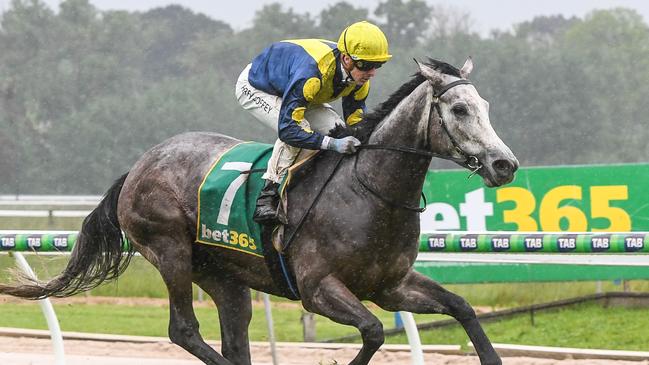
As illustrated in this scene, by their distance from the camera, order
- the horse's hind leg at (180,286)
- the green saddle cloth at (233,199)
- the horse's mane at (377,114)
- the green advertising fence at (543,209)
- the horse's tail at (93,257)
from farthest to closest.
Answer: the green advertising fence at (543,209) → the horse's tail at (93,257) → the horse's hind leg at (180,286) → the green saddle cloth at (233,199) → the horse's mane at (377,114)

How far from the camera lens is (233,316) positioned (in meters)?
5.28

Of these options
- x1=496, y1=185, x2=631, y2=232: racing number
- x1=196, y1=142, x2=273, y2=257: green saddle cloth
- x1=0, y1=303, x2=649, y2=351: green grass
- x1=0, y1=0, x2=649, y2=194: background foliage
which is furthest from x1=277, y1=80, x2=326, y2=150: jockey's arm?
x1=0, y1=0, x2=649, y2=194: background foliage

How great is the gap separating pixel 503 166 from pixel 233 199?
53.7 inches

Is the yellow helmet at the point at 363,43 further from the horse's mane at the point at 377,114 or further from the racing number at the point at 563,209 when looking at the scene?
the racing number at the point at 563,209

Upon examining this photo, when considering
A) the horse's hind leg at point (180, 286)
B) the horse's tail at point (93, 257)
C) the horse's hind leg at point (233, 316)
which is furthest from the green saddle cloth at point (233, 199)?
the horse's tail at point (93, 257)

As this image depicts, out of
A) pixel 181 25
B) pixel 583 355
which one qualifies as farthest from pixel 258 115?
pixel 181 25

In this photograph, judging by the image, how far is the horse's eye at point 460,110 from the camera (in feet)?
13.7

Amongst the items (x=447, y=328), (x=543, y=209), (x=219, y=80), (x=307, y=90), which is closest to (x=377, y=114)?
(x=307, y=90)

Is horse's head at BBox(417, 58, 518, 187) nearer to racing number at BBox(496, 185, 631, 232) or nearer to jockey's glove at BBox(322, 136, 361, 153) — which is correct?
jockey's glove at BBox(322, 136, 361, 153)

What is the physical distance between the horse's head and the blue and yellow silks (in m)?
0.42

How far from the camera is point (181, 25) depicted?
36.4m

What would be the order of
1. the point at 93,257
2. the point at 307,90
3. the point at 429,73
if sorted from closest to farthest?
the point at 429,73
the point at 307,90
the point at 93,257

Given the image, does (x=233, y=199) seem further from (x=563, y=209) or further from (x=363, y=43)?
(x=563, y=209)

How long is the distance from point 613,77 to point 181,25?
16.7 meters
